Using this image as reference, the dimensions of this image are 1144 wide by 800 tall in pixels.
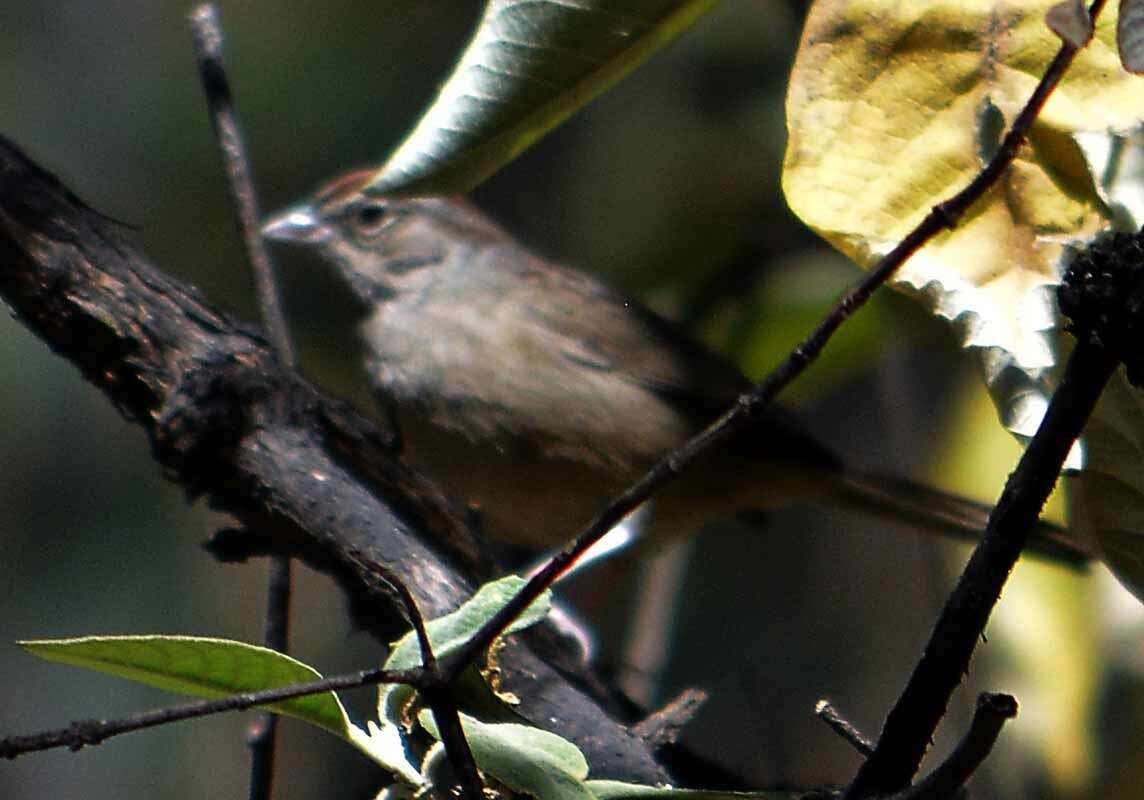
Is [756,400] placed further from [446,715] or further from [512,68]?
[512,68]

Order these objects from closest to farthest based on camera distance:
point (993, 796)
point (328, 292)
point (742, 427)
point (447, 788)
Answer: point (742, 427) → point (447, 788) → point (993, 796) → point (328, 292)

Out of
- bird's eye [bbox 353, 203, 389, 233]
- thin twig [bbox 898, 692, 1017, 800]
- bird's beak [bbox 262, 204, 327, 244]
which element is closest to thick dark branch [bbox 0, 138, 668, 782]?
thin twig [bbox 898, 692, 1017, 800]

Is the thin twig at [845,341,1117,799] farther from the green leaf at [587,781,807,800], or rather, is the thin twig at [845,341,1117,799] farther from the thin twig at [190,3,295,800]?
the thin twig at [190,3,295,800]

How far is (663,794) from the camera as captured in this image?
4.06ft

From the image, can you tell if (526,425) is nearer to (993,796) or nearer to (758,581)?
(993,796)

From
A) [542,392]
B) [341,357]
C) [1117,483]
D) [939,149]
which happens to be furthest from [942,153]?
[341,357]

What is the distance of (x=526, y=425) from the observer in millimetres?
3564

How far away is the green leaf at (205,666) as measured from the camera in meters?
1.13

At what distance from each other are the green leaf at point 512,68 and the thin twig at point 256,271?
50cm

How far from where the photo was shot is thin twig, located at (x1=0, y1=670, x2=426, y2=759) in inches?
39.4

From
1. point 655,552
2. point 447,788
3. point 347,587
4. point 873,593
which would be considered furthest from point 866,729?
point 447,788

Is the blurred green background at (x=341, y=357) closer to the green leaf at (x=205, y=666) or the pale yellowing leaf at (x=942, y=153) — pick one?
the pale yellowing leaf at (x=942, y=153)

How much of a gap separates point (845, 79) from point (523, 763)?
643 mm

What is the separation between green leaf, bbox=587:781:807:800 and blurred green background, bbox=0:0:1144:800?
2092 millimetres
